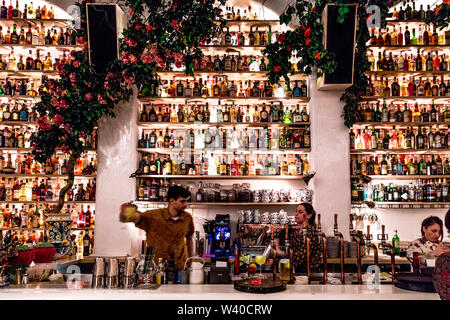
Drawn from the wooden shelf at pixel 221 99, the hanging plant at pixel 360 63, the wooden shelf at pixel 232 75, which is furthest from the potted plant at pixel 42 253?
the hanging plant at pixel 360 63

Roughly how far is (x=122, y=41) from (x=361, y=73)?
2.78 metres

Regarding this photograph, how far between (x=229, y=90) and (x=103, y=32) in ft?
5.54

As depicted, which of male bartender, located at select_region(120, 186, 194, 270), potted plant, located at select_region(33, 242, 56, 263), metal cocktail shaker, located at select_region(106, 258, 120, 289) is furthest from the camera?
male bartender, located at select_region(120, 186, 194, 270)

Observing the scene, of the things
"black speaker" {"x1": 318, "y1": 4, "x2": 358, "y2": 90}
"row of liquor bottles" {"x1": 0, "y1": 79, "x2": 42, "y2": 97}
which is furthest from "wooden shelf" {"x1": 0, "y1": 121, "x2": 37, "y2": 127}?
"black speaker" {"x1": 318, "y1": 4, "x2": 358, "y2": 90}

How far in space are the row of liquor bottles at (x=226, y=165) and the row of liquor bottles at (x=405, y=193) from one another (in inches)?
29.8

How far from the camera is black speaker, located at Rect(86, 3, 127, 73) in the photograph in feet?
13.7

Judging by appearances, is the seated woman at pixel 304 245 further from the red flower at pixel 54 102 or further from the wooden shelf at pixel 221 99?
the red flower at pixel 54 102

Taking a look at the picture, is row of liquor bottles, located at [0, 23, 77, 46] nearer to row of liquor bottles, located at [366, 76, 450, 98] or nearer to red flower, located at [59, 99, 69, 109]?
red flower, located at [59, 99, 69, 109]

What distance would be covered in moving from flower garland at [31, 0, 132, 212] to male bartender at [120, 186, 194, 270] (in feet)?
5.54

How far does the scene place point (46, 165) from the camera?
512cm

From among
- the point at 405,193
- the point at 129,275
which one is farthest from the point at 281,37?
the point at 129,275

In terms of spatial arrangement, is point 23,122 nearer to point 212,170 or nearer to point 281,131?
point 212,170

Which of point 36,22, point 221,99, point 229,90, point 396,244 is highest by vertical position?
point 36,22

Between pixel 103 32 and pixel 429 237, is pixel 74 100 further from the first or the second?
pixel 429 237
